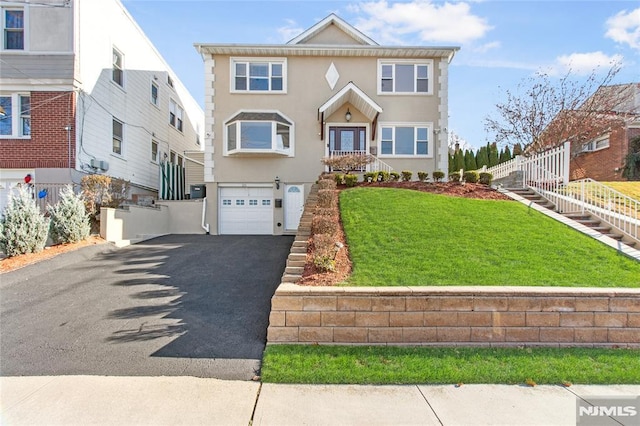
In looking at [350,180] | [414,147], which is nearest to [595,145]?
[414,147]

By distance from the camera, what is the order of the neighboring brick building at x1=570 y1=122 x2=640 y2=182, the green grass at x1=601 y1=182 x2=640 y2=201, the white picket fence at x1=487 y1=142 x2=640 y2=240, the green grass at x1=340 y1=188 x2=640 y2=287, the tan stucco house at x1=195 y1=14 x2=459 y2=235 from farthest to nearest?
the neighboring brick building at x1=570 y1=122 x2=640 y2=182 < the tan stucco house at x1=195 y1=14 x2=459 y2=235 < the green grass at x1=601 y1=182 x2=640 y2=201 < the white picket fence at x1=487 y1=142 x2=640 y2=240 < the green grass at x1=340 y1=188 x2=640 y2=287

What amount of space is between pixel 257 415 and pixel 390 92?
14780mm

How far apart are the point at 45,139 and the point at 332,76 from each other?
11350 millimetres

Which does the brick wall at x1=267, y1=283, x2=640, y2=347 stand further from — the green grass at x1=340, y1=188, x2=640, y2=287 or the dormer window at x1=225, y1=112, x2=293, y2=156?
the dormer window at x1=225, y1=112, x2=293, y2=156

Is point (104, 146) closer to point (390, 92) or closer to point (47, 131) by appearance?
point (47, 131)

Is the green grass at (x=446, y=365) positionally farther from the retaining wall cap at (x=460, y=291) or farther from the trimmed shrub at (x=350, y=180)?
the trimmed shrub at (x=350, y=180)

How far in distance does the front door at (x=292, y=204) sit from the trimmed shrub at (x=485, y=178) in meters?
7.38

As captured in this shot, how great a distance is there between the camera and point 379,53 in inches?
590

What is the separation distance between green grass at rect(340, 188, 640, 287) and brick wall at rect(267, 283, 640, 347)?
605 mm

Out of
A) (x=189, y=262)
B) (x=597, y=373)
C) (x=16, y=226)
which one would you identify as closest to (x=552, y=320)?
(x=597, y=373)

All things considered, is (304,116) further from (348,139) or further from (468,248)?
(468,248)

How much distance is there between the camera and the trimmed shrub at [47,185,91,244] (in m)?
8.85

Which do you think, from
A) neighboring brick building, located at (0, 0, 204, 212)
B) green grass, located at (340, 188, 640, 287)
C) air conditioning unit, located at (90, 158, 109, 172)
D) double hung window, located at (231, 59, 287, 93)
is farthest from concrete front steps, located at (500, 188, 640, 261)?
neighboring brick building, located at (0, 0, 204, 212)

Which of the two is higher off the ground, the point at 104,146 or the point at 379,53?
the point at 379,53
